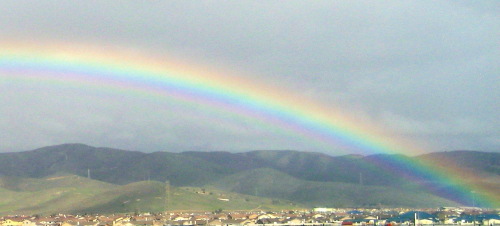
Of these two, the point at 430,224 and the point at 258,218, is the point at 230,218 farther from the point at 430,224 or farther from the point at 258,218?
the point at 430,224

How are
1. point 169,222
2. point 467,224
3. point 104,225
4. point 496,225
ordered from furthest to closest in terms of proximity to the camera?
point 169,222, point 104,225, point 467,224, point 496,225

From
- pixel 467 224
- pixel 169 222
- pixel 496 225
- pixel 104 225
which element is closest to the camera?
pixel 496 225

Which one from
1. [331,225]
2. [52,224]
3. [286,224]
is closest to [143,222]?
[52,224]

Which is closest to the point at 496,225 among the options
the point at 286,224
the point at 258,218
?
the point at 286,224

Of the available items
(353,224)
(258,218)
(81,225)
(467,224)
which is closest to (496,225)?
(467,224)

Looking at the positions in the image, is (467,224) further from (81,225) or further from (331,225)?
(81,225)

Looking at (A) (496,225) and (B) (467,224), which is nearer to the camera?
(A) (496,225)

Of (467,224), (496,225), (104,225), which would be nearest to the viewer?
(496,225)

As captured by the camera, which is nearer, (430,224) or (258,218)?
(430,224)
